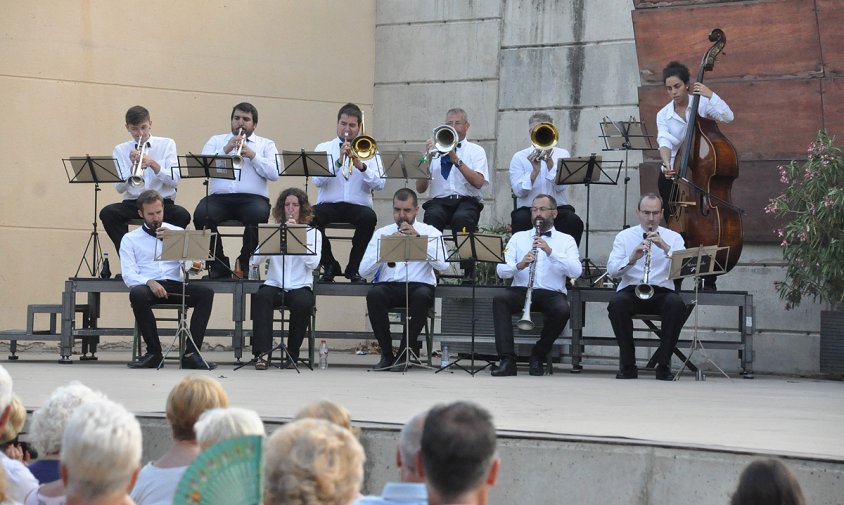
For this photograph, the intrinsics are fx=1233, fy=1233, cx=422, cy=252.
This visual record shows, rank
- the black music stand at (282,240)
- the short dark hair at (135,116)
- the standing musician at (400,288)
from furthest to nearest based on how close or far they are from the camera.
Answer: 1. the short dark hair at (135,116)
2. the standing musician at (400,288)
3. the black music stand at (282,240)

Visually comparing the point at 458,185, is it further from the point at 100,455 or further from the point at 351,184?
the point at 100,455

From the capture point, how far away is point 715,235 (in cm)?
923

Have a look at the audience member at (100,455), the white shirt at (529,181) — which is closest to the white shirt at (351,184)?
the white shirt at (529,181)

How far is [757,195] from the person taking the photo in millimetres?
10391

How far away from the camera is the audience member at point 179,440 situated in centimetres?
354

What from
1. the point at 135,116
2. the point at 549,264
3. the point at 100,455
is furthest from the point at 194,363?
the point at 100,455

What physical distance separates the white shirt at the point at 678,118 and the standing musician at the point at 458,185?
152cm

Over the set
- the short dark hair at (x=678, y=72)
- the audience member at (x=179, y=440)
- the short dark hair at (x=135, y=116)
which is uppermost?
the short dark hair at (x=678, y=72)

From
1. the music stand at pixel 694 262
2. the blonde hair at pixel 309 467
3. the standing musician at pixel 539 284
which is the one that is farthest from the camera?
the standing musician at pixel 539 284

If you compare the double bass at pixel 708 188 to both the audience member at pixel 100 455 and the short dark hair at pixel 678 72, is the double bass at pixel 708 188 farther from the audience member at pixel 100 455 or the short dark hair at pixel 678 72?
the audience member at pixel 100 455

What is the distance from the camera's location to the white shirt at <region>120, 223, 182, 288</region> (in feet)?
30.7

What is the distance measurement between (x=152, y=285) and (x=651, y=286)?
3.72 metres

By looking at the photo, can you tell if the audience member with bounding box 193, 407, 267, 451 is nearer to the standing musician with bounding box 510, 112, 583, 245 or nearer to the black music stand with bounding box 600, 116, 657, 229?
the black music stand with bounding box 600, 116, 657, 229

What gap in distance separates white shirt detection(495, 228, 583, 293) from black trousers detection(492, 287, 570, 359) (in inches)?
3.2
